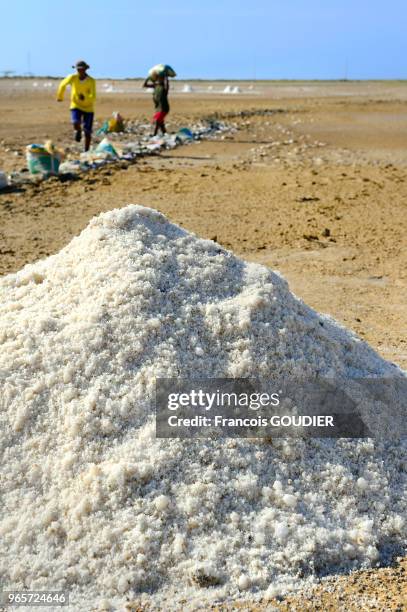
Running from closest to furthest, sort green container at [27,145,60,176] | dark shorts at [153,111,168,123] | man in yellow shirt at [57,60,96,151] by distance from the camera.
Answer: green container at [27,145,60,176] < man in yellow shirt at [57,60,96,151] < dark shorts at [153,111,168,123]

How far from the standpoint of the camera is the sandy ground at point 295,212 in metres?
4.44

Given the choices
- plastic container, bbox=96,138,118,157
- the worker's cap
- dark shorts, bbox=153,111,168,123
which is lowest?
plastic container, bbox=96,138,118,157

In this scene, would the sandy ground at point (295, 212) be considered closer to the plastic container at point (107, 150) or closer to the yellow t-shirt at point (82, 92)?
the plastic container at point (107, 150)

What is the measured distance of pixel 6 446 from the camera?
2484 mm

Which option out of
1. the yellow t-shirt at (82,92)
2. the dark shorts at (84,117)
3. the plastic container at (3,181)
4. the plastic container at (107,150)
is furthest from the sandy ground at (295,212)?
the yellow t-shirt at (82,92)

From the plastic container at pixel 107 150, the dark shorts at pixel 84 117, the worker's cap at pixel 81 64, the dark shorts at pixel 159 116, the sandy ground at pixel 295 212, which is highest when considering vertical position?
the worker's cap at pixel 81 64

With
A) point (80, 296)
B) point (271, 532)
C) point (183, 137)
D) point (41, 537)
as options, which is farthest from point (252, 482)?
point (183, 137)

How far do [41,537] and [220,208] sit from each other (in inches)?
215

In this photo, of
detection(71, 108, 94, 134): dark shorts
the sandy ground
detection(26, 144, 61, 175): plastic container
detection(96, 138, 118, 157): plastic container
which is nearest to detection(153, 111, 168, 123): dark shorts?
the sandy ground

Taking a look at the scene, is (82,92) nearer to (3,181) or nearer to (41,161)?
(41,161)

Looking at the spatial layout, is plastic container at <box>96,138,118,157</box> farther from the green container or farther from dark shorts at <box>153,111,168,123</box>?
dark shorts at <box>153,111,168,123</box>

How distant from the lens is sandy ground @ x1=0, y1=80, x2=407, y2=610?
4441mm

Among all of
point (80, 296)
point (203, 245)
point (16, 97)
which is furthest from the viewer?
point (16, 97)

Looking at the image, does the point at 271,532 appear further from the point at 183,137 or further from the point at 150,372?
the point at 183,137
